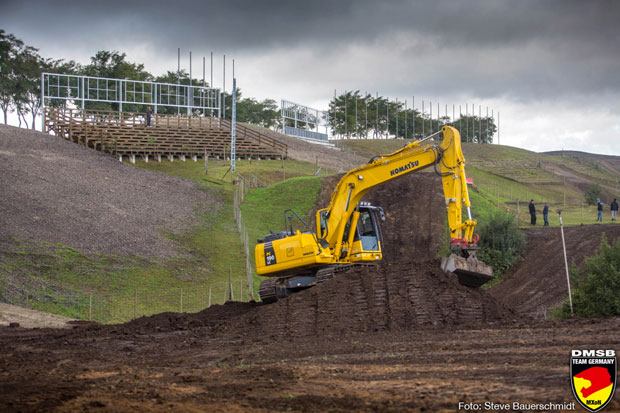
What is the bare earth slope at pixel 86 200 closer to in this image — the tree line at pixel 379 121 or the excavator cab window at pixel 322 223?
the excavator cab window at pixel 322 223

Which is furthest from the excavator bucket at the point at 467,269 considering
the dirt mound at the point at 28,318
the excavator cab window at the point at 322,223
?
the dirt mound at the point at 28,318

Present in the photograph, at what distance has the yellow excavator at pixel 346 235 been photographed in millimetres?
20172

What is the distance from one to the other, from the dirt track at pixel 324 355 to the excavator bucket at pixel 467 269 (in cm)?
54

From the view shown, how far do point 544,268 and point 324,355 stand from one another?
19966mm

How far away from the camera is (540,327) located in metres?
15.9

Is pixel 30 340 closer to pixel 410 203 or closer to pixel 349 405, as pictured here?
pixel 349 405

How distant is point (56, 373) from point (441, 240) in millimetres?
26262

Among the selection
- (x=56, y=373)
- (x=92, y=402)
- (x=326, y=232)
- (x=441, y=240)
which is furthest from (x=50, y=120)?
(x=92, y=402)

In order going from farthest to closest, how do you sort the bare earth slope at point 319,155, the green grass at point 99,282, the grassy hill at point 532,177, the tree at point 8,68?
the tree at point 8,68, the bare earth slope at point 319,155, the grassy hill at point 532,177, the green grass at point 99,282

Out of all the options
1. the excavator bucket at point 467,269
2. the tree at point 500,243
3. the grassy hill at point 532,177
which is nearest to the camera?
the excavator bucket at point 467,269

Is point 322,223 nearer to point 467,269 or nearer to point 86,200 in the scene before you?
point 467,269

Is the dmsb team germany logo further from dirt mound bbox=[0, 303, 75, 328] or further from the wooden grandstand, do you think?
the wooden grandstand

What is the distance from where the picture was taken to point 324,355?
14039 mm

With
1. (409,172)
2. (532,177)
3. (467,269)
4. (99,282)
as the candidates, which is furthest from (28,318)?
(532,177)
